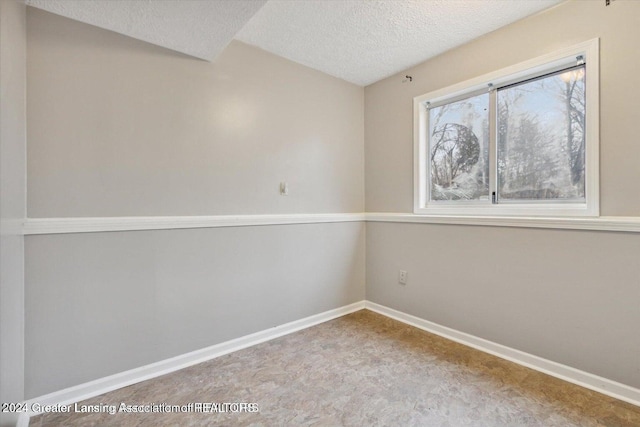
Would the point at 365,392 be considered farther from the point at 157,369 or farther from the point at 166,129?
the point at 166,129

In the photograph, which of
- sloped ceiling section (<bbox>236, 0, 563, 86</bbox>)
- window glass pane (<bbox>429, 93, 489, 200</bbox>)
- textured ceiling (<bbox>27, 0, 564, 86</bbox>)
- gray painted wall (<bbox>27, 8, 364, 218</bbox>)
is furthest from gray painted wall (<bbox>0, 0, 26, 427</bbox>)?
window glass pane (<bbox>429, 93, 489, 200</bbox>)

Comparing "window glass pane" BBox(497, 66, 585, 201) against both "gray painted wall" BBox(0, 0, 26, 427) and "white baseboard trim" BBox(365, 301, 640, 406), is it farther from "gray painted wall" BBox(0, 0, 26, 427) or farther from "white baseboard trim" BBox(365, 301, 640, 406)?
"gray painted wall" BBox(0, 0, 26, 427)

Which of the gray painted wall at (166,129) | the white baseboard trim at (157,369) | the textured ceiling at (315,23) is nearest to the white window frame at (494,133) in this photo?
the textured ceiling at (315,23)

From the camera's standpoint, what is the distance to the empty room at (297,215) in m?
1.55

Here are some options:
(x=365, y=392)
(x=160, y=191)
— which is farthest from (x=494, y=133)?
(x=160, y=191)

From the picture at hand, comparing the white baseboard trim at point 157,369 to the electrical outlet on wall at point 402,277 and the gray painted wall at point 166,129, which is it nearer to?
the electrical outlet on wall at point 402,277

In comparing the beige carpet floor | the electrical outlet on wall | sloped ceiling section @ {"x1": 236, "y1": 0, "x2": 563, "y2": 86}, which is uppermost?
sloped ceiling section @ {"x1": 236, "y1": 0, "x2": 563, "y2": 86}

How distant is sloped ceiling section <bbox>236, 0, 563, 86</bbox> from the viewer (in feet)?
6.12

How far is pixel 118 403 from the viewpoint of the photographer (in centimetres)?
162

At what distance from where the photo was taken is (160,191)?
75.8 inches

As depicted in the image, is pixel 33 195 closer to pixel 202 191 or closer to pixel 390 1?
pixel 202 191

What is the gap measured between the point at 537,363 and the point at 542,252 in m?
0.75

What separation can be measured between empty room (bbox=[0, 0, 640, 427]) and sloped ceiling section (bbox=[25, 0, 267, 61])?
1cm

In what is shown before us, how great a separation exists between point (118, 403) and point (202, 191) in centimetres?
135
